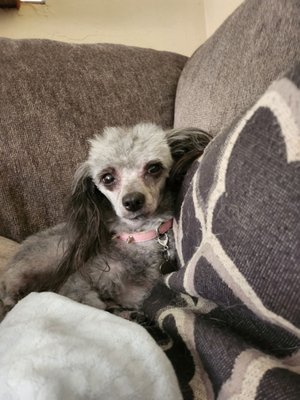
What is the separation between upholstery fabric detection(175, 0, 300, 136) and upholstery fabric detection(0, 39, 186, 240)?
0.17m

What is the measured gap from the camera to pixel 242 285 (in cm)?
55

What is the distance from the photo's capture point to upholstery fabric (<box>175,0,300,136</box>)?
2.84 ft

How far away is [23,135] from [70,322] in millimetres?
738

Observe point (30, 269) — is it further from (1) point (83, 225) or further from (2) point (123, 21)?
(2) point (123, 21)

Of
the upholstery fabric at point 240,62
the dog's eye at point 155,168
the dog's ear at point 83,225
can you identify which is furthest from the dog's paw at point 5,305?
the upholstery fabric at point 240,62

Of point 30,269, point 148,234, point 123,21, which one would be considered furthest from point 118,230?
point 123,21

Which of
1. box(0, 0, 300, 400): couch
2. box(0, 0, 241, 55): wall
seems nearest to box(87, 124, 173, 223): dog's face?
box(0, 0, 300, 400): couch

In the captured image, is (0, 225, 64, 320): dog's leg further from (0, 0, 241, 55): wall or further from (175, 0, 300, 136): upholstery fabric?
(0, 0, 241, 55): wall

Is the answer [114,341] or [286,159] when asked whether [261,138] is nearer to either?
[286,159]

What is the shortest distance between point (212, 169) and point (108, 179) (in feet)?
1.49

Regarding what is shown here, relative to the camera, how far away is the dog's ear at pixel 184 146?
99 cm

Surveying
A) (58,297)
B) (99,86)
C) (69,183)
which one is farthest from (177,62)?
(58,297)

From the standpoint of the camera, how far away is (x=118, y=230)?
1062 millimetres

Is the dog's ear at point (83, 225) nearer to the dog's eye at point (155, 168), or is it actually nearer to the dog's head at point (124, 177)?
the dog's head at point (124, 177)
